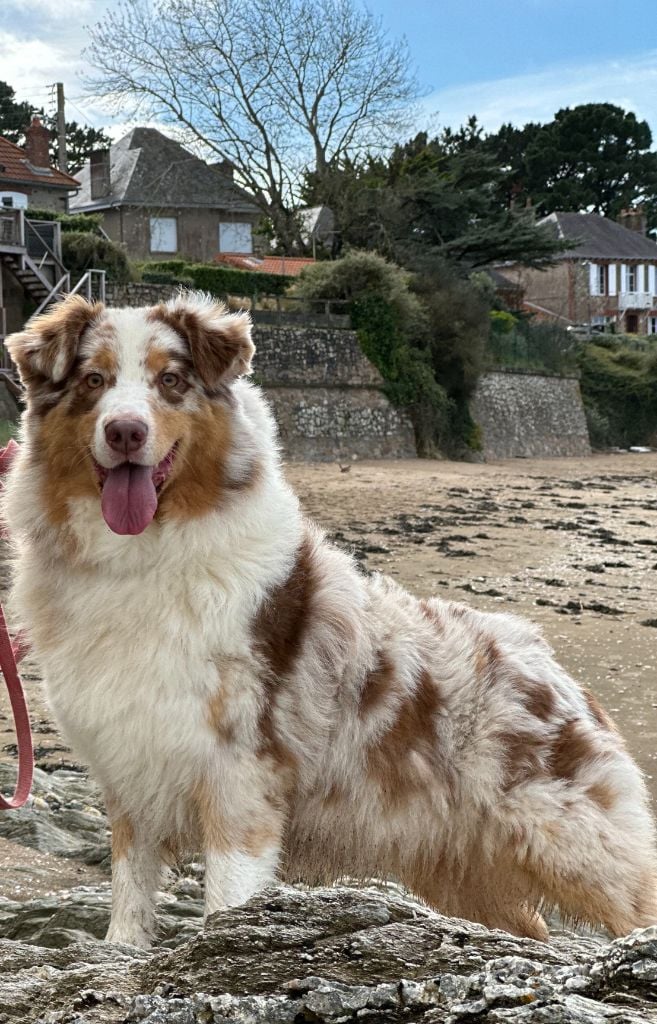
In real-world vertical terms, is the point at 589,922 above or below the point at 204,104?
below

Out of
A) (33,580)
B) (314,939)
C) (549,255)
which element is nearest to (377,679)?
(33,580)

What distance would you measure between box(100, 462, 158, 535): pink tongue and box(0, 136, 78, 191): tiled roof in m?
43.6

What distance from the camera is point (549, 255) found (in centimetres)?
4647

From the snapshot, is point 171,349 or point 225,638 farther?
point 171,349

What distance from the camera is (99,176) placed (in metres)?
53.9

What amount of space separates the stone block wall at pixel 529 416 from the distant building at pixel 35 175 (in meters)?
20.4

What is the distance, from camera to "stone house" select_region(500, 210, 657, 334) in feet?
220

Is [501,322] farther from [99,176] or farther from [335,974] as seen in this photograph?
[335,974]

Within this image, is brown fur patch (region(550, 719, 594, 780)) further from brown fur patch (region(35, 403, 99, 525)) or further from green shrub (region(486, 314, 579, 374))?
green shrub (region(486, 314, 579, 374))

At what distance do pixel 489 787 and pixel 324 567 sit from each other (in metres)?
0.96

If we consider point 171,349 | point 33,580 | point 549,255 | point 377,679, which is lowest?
point 377,679

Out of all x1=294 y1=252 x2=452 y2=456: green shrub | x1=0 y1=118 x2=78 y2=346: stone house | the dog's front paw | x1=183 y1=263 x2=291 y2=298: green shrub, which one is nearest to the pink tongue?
the dog's front paw

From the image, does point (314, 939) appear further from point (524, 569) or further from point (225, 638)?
point (524, 569)

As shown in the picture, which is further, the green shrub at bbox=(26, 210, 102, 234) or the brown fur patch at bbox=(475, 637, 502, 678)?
the green shrub at bbox=(26, 210, 102, 234)
